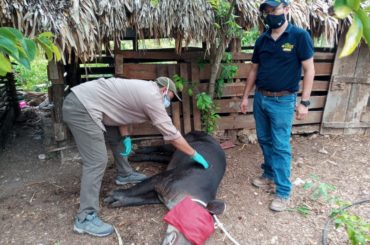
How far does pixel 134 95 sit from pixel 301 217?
82.0 inches

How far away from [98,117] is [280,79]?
68.9 inches

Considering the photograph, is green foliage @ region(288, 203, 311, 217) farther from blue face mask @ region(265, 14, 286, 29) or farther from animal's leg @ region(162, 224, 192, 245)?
blue face mask @ region(265, 14, 286, 29)

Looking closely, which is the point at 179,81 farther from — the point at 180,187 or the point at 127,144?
the point at 180,187

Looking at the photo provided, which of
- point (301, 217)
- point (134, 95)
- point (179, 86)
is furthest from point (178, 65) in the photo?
point (301, 217)

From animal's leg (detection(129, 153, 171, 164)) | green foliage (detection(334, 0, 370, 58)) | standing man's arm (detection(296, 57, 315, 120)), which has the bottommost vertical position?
animal's leg (detection(129, 153, 171, 164))

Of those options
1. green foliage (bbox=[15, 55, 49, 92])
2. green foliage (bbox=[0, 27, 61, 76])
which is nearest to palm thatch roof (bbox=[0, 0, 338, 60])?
green foliage (bbox=[0, 27, 61, 76])

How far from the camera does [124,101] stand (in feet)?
9.51

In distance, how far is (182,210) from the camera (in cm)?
262

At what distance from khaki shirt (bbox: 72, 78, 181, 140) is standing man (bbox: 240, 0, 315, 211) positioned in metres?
1.04

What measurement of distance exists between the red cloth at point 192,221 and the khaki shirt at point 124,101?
0.63 metres

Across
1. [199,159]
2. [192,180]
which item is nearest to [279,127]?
[199,159]

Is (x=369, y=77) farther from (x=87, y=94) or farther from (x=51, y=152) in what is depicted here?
(x=51, y=152)

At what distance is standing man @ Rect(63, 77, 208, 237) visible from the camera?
2.81 m

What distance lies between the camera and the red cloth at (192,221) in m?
2.53
